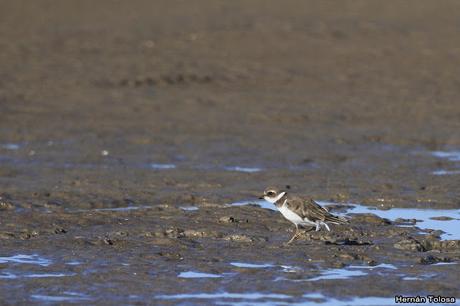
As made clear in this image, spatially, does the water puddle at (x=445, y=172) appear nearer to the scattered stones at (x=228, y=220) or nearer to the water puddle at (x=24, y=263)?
the scattered stones at (x=228, y=220)

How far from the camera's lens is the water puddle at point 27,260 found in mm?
10547

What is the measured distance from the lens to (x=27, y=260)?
10.6m

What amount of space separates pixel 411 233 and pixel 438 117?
7.23 metres

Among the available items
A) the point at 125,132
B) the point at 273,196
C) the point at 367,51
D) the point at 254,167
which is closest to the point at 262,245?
the point at 273,196

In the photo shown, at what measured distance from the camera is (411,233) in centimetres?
1181

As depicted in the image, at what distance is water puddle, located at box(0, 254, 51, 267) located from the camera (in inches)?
415

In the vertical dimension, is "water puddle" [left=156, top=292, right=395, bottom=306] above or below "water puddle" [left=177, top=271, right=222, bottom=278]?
below

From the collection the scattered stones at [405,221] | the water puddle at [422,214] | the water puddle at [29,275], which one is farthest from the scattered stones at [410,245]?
the water puddle at [29,275]

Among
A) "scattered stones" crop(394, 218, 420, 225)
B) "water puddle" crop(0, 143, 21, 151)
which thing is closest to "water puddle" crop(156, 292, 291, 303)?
"scattered stones" crop(394, 218, 420, 225)

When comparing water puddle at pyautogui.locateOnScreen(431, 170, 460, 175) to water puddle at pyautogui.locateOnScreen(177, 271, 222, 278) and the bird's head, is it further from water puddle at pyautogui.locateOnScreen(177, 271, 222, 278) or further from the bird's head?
water puddle at pyautogui.locateOnScreen(177, 271, 222, 278)

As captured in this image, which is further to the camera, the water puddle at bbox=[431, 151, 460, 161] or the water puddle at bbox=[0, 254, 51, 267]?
the water puddle at bbox=[431, 151, 460, 161]

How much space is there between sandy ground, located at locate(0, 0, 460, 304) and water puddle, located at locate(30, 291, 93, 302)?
2 cm

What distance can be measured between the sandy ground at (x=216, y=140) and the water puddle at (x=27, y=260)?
7cm

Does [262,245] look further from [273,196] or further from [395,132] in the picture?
[395,132]
